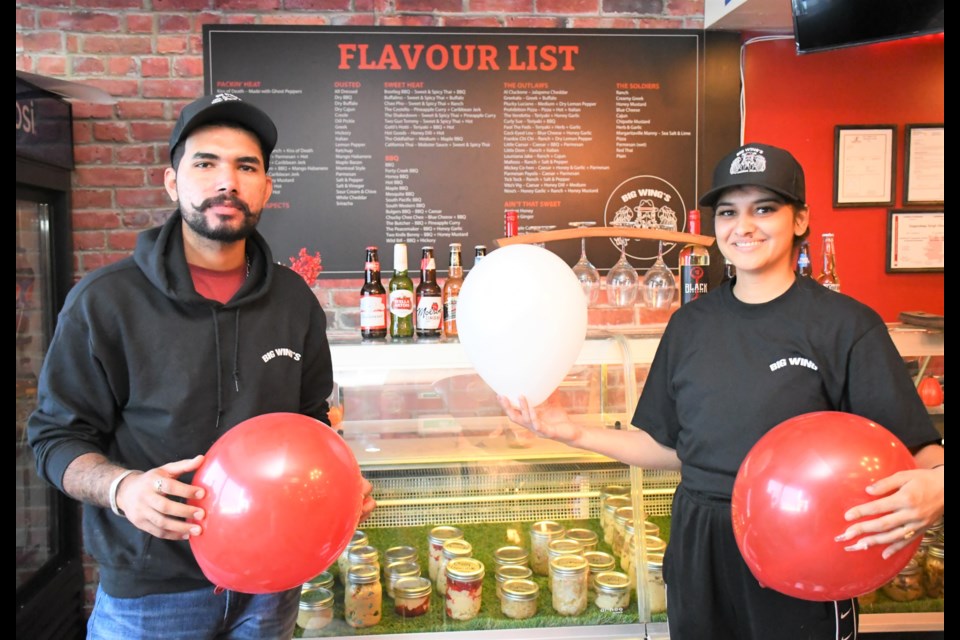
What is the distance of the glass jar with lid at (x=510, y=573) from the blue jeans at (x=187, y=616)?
0.88m

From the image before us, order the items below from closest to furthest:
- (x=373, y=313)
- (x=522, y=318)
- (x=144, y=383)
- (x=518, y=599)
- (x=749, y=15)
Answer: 1. (x=144, y=383)
2. (x=522, y=318)
3. (x=518, y=599)
4. (x=373, y=313)
5. (x=749, y=15)

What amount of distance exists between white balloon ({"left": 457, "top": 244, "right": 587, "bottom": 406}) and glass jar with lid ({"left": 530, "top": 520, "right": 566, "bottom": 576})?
0.80m

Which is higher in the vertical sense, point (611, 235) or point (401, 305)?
point (611, 235)

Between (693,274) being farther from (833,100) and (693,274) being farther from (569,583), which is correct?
(833,100)

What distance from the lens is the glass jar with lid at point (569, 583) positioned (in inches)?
91.4

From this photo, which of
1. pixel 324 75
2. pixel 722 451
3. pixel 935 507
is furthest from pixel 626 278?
pixel 324 75

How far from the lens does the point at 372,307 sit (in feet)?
7.89

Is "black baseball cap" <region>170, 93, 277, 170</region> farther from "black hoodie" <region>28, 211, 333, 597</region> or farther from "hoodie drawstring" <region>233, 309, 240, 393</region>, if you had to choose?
"hoodie drawstring" <region>233, 309, 240, 393</region>

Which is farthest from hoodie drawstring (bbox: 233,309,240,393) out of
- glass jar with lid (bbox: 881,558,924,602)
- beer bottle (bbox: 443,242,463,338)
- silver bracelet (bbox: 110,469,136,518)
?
glass jar with lid (bbox: 881,558,924,602)

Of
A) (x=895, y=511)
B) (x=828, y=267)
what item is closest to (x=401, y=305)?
(x=895, y=511)

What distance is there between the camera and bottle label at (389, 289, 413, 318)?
2.43 meters

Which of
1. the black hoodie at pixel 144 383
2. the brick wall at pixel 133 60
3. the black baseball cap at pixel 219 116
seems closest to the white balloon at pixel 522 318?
the black hoodie at pixel 144 383

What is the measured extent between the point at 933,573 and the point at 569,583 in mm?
1400

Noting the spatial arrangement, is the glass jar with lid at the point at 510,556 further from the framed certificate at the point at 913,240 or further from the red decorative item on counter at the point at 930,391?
the framed certificate at the point at 913,240
